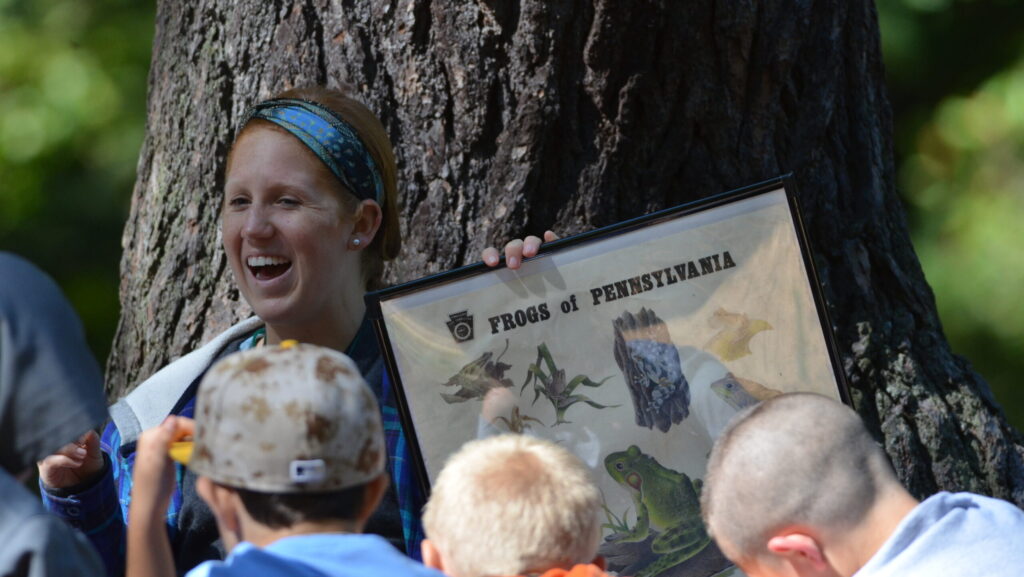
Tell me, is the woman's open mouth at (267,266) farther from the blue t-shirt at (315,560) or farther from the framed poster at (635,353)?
the blue t-shirt at (315,560)

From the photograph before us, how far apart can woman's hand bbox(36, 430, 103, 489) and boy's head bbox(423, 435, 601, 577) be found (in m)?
0.84

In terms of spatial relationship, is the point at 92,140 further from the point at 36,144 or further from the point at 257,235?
the point at 257,235

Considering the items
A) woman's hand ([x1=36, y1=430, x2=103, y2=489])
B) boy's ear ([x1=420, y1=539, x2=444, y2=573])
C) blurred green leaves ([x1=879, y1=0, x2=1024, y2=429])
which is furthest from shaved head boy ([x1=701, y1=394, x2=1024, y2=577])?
blurred green leaves ([x1=879, y1=0, x2=1024, y2=429])

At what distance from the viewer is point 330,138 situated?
8.43ft

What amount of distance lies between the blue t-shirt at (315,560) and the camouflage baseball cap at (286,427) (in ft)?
0.23

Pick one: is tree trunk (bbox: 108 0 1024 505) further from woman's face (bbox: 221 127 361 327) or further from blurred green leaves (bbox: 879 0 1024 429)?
blurred green leaves (bbox: 879 0 1024 429)

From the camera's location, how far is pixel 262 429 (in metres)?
1.65

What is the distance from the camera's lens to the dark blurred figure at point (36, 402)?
1498 millimetres

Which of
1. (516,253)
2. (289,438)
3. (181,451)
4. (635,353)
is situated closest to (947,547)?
(635,353)

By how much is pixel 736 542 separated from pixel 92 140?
512 centimetres

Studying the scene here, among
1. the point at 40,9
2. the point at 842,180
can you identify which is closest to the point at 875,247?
the point at 842,180

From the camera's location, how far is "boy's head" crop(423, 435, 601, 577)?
1.84m

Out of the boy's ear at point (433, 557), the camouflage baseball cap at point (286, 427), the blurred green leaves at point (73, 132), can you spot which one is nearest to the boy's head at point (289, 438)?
the camouflage baseball cap at point (286, 427)

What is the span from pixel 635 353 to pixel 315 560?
1.00 metres
